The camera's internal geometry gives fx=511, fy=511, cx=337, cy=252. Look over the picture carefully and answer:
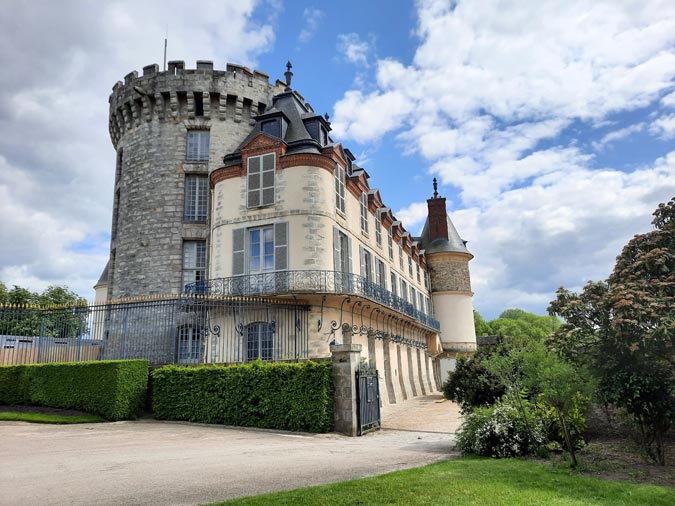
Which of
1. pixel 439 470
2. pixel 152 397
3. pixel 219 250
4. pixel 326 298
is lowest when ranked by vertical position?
pixel 439 470

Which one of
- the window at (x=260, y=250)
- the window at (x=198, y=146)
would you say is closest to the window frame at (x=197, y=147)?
the window at (x=198, y=146)

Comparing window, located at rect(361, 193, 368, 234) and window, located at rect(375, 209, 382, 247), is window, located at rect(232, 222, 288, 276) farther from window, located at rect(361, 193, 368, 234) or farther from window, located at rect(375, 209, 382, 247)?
window, located at rect(375, 209, 382, 247)

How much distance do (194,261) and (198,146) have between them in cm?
567

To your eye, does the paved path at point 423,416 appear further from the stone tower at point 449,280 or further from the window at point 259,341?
the stone tower at point 449,280

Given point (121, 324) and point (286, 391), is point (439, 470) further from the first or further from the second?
point (121, 324)

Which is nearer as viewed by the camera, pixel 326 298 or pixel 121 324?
pixel 121 324

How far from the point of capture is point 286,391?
1308cm

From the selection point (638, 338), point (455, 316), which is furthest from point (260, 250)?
point (455, 316)

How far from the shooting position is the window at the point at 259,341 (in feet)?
58.5

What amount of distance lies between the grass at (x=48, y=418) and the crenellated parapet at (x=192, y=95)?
14952 millimetres

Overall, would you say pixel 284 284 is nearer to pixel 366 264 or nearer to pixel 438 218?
pixel 366 264

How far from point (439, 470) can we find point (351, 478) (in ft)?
Result: 4.85

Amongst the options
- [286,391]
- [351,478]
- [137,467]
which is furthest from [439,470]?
[286,391]

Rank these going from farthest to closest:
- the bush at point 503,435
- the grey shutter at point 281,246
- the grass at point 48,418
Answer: the grey shutter at point 281,246 < the grass at point 48,418 < the bush at point 503,435
